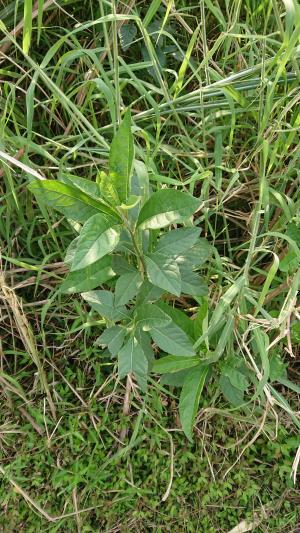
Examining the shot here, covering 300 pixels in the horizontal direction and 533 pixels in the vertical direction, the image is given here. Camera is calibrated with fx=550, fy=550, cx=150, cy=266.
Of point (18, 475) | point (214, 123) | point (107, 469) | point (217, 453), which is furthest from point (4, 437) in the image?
point (214, 123)

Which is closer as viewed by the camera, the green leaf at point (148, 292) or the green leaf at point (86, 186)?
the green leaf at point (86, 186)

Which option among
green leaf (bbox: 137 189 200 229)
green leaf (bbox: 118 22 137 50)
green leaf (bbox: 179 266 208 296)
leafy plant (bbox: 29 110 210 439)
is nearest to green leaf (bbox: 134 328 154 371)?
leafy plant (bbox: 29 110 210 439)

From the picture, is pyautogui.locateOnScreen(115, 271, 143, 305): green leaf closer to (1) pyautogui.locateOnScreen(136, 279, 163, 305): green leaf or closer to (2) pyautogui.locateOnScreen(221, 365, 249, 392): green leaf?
(1) pyautogui.locateOnScreen(136, 279, 163, 305): green leaf

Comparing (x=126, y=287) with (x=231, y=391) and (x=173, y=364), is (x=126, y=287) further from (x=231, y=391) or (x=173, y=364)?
(x=231, y=391)

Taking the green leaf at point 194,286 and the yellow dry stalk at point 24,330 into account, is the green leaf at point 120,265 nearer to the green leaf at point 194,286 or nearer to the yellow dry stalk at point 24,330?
the green leaf at point 194,286

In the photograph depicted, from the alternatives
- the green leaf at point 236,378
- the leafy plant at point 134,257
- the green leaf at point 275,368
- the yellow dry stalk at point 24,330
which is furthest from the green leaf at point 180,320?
the yellow dry stalk at point 24,330

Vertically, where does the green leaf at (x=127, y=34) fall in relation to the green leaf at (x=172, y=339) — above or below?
above
